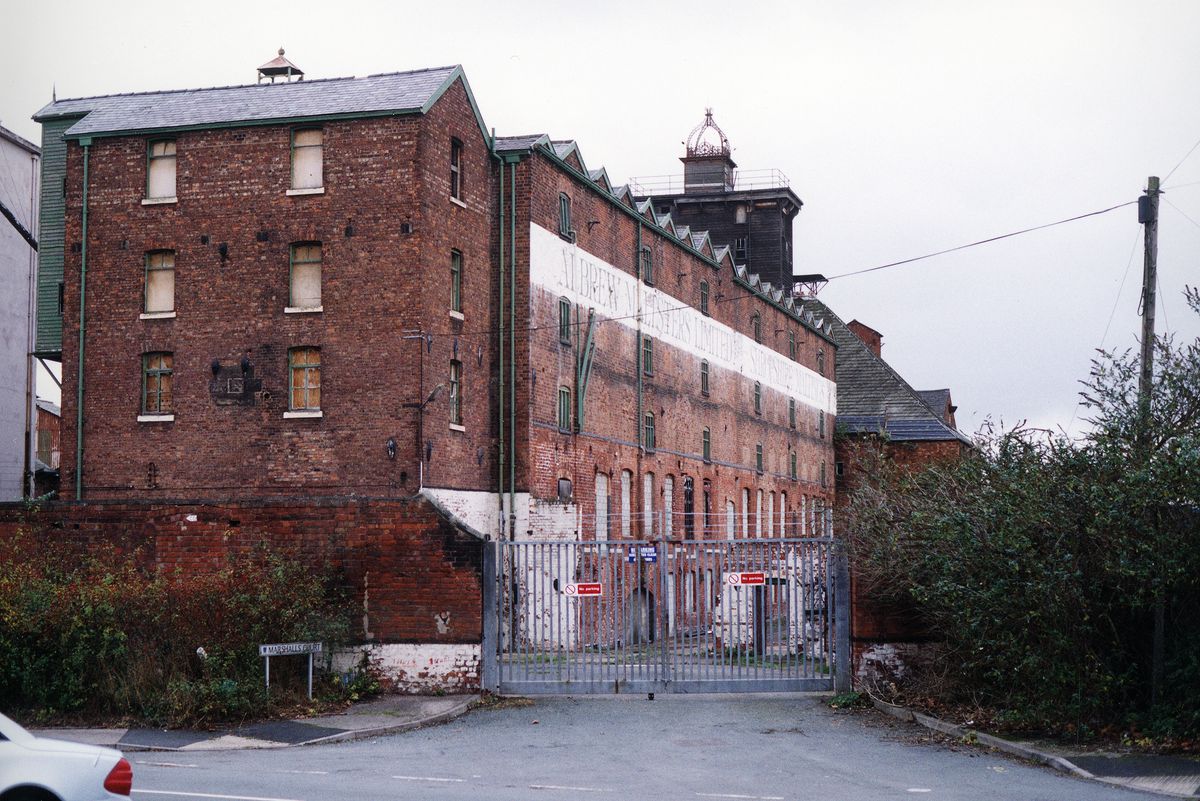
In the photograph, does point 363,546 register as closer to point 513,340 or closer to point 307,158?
point 307,158

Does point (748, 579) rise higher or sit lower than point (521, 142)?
lower

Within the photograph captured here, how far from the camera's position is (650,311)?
139ft

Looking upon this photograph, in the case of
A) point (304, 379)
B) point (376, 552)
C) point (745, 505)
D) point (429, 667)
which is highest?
point (304, 379)

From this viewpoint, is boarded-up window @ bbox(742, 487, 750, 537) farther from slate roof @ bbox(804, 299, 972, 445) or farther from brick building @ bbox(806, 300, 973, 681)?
slate roof @ bbox(804, 299, 972, 445)

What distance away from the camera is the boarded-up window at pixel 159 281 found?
104 ft

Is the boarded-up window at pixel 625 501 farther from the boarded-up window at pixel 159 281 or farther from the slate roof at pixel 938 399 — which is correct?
the slate roof at pixel 938 399

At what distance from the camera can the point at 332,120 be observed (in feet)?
99.3

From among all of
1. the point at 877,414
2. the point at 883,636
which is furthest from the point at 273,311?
the point at 877,414

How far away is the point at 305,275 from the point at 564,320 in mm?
7563

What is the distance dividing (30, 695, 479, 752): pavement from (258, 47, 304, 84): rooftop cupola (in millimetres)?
23360

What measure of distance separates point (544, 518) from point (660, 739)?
17333 millimetres

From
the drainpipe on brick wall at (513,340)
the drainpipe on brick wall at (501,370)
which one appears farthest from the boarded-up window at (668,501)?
the drainpipe on brick wall at (501,370)

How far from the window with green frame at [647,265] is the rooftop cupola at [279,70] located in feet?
37.8

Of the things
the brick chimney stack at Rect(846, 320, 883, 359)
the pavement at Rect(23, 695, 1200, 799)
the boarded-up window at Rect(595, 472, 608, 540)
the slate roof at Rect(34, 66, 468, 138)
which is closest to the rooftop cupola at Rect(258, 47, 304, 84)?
the slate roof at Rect(34, 66, 468, 138)
